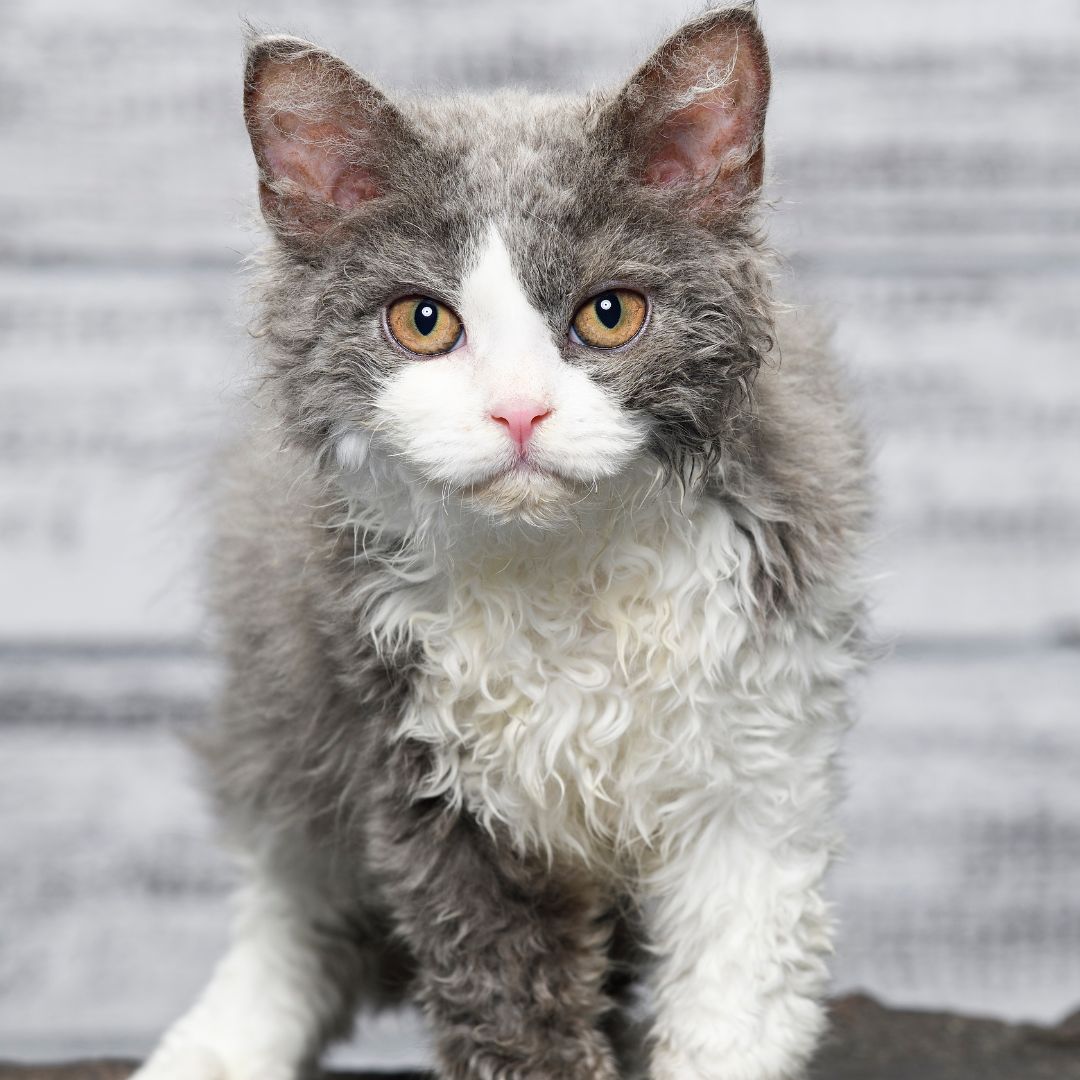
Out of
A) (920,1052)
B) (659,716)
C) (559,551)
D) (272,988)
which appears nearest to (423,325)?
(559,551)

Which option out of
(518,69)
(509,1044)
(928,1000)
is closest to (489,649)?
(509,1044)

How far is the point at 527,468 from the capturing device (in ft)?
3.62

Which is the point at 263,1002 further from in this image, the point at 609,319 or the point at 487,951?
the point at 609,319

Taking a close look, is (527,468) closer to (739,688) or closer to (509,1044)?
(739,688)

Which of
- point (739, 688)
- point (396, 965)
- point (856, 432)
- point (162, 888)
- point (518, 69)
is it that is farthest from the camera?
point (162, 888)

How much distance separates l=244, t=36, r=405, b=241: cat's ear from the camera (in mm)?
1157

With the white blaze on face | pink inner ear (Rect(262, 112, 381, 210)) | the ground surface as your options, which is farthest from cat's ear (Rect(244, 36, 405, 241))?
the ground surface

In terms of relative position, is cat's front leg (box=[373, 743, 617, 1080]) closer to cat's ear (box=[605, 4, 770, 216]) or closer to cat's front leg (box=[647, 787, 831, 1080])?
cat's front leg (box=[647, 787, 831, 1080])

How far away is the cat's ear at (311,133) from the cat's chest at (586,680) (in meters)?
0.29

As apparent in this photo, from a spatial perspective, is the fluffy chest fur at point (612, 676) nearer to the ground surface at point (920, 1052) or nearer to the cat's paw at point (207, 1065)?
the cat's paw at point (207, 1065)

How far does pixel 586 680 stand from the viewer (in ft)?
4.20

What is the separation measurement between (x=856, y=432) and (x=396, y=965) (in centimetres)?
70

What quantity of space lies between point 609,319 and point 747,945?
0.49m

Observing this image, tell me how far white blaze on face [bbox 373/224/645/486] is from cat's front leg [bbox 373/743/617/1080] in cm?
33
